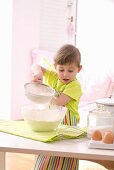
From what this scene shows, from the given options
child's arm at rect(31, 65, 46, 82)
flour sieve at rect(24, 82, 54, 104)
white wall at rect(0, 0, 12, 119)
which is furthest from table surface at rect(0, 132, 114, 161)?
white wall at rect(0, 0, 12, 119)

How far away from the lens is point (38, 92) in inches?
50.3

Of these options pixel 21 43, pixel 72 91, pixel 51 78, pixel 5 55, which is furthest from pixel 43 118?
pixel 21 43

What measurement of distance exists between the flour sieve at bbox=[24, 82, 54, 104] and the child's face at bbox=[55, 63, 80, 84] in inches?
9.3

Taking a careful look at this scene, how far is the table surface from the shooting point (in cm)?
98

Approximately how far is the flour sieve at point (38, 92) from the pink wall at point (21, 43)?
240cm

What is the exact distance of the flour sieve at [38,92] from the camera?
4.09 ft

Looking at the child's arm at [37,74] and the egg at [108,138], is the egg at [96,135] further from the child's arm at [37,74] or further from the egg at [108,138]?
the child's arm at [37,74]

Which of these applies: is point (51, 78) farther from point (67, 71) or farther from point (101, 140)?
point (101, 140)

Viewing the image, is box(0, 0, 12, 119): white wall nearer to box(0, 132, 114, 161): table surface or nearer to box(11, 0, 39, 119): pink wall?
box(11, 0, 39, 119): pink wall

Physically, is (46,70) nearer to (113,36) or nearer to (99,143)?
(99,143)

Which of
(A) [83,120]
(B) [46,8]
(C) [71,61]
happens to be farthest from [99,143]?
(B) [46,8]

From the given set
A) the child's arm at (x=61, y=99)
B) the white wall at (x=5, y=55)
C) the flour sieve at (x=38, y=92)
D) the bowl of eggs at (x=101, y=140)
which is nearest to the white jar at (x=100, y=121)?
the bowl of eggs at (x=101, y=140)

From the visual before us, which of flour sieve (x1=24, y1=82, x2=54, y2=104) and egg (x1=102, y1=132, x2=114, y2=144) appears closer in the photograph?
egg (x1=102, y1=132, x2=114, y2=144)

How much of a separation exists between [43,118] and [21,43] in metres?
2.58
